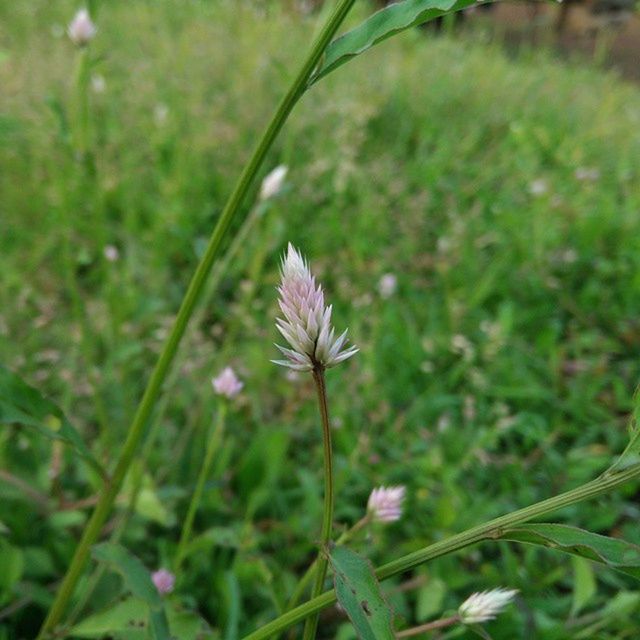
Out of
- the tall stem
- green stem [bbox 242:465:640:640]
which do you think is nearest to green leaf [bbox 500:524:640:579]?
green stem [bbox 242:465:640:640]

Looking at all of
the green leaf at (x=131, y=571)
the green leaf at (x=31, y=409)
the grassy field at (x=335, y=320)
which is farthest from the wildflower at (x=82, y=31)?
the green leaf at (x=131, y=571)

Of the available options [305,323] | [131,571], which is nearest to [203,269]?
[305,323]

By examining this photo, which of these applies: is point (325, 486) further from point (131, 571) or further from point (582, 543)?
point (131, 571)

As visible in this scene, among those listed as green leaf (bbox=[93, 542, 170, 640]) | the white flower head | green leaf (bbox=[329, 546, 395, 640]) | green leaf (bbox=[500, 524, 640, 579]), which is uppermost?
green leaf (bbox=[500, 524, 640, 579])

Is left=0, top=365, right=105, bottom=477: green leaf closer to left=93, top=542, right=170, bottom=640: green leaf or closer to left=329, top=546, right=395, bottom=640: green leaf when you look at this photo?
left=93, top=542, right=170, bottom=640: green leaf

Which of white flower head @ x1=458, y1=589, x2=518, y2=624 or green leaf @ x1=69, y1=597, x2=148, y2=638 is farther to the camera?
green leaf @ x1=69, y1=597, x2=148, y2=638

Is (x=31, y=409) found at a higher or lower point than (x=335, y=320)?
higher

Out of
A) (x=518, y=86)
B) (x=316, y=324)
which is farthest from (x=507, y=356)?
(x=518, y=86)
